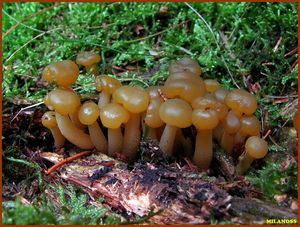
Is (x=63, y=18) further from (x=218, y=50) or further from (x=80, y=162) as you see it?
(x=80, y=162)

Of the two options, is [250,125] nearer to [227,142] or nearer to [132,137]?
[227,142]

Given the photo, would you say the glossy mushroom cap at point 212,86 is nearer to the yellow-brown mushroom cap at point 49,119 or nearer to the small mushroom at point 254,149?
the small mushroom at point 254,149

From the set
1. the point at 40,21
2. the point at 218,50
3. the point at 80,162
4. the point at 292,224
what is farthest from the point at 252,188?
the point at 40,21

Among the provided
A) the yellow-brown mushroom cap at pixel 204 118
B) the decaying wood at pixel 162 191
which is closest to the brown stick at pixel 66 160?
the decaying wood at pixel 162 191

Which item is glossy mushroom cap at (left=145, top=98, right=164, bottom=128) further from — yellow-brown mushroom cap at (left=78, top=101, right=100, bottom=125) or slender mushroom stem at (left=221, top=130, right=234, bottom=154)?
slender mushroom stem at (left=221, top=130, right=234, bottom=154)

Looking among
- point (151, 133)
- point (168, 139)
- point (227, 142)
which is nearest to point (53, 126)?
point (151, 133)
